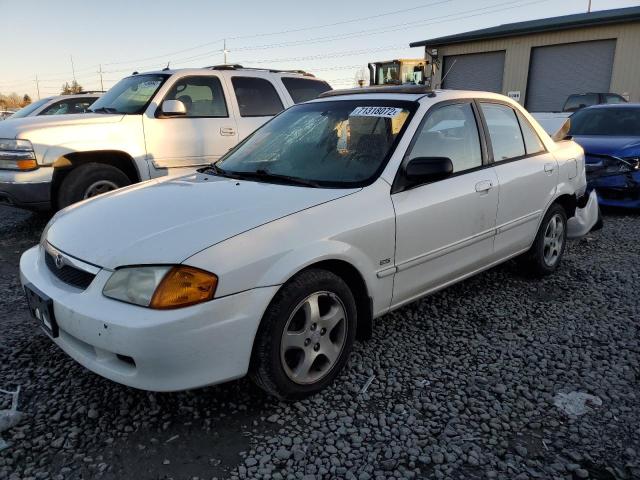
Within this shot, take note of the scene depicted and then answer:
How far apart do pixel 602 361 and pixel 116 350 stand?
109 inches

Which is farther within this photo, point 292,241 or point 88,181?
point 88,181

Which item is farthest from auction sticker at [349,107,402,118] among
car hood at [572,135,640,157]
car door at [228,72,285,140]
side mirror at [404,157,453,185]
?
car hood at [572,135,640,157]

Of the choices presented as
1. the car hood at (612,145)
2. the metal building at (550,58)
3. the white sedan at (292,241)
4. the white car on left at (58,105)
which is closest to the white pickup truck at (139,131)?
the white sedan at (292,241)

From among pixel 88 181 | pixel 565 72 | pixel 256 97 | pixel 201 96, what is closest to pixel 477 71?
pixel 565 72

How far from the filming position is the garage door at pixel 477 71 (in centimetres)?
2269

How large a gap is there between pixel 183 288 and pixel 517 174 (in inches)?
109

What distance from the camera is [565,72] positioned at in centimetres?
2016

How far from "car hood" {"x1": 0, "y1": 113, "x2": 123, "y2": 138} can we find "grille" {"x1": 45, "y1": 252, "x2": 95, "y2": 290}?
3.26 m

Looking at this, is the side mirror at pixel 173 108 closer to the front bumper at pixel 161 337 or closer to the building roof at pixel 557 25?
the front bumper at pixel 161 337

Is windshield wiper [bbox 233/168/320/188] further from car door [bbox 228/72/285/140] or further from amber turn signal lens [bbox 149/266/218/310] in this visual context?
car door [bbox 228/72/285/140]

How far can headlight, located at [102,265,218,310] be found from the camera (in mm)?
2182

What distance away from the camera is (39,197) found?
522 centimetres

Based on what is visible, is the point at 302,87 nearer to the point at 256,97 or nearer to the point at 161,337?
the point at 256,97

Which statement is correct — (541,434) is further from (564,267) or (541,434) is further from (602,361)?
(564,267)
